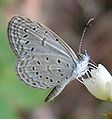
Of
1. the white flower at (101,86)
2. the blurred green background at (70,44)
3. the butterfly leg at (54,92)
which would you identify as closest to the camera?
the white flower at (101,86)

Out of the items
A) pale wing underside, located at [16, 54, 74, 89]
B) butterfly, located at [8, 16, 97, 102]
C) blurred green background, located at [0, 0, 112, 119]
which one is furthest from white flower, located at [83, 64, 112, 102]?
blurred green background, located at [0, 0, 112, 119]

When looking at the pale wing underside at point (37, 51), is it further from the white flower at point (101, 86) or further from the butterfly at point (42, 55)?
the white flower at point (101, 86)

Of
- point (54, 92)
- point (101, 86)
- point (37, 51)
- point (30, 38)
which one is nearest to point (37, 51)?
point (37, 51)

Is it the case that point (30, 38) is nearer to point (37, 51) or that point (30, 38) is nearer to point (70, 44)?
point (37, 51)

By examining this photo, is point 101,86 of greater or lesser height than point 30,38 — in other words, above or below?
below

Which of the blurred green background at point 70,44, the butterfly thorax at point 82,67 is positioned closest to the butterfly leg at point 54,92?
the butterfly thorax at point 82,67
